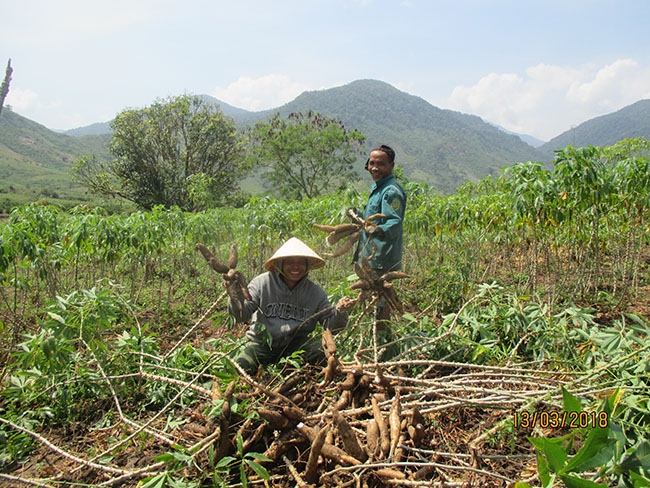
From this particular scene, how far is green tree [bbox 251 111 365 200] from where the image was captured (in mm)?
22125

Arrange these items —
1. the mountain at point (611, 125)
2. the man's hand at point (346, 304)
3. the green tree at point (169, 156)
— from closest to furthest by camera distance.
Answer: the man's hand at point (346, 304), the green tree at point (169, 156), the mountain at point (611, 125)

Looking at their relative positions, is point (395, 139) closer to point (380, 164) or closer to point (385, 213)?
point (380, 164)

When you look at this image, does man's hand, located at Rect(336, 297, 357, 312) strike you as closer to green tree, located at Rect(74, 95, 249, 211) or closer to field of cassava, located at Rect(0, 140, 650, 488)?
field of cassava, located at Rect(0, 140, 650, 488)

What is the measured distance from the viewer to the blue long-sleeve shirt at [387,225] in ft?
7.98

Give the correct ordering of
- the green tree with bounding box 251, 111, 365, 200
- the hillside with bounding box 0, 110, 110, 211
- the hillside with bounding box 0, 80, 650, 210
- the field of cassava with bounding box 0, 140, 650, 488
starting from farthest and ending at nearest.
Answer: the hillside with bounding box 0, 80, 650, 210
the hillside with bounding box 0, 110, 110, 211
the green tree with bounding box 251, 111, 365, 200
the field of cassava with bounding box 0, 140, 650, 488

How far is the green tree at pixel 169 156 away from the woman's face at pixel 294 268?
13.9m

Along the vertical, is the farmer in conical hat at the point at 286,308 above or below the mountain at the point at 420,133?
below

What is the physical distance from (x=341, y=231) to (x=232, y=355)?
0.97m

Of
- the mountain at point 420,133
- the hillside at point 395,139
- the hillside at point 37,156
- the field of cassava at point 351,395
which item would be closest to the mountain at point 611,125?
the hillside at point 395,139

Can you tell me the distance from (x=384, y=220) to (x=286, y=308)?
865 millimetres

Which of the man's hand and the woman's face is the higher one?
the woman's face

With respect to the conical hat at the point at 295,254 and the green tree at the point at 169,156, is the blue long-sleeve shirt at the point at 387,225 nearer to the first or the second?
the conical hat at the point at 295,254

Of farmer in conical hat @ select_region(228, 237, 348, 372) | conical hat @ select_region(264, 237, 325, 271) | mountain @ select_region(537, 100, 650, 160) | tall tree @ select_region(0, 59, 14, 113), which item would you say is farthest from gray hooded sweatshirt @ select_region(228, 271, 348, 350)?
mountain @ select_region(537, 100, 650, 160)

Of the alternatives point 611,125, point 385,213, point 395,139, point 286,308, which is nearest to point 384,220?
point 385,213
